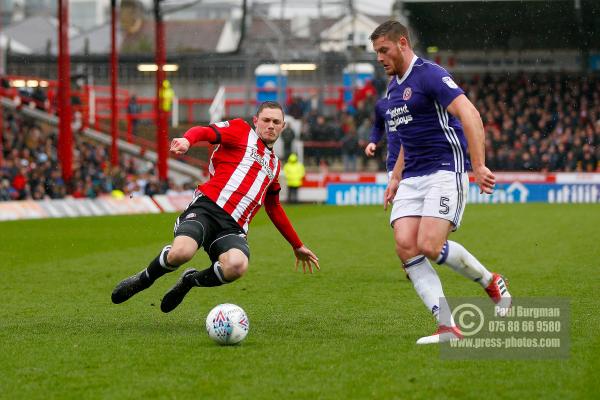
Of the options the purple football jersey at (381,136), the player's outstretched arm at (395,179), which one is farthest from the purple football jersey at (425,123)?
the purple football jersey at (381,136)

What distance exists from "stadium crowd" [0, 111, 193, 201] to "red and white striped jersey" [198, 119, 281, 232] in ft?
55.6

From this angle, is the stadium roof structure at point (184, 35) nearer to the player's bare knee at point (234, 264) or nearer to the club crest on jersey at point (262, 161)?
the club crest on jersey at point (262, 161)

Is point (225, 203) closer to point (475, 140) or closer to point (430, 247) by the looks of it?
point (430, 247)

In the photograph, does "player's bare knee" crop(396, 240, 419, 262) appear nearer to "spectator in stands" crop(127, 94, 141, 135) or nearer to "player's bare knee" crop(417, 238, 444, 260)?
"player's bare knee" crop(417, 238, 444, 260)

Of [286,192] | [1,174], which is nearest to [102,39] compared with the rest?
[286,192]

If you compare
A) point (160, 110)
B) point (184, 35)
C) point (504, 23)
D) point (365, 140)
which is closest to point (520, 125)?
point (504, 23)

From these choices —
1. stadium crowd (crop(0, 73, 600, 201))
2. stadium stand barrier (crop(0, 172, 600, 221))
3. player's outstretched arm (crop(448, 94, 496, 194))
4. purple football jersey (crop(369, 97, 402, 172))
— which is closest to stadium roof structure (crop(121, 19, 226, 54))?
stadium crowd (crop(0, 73, 600, 201))

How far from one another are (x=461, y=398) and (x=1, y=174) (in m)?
20.8

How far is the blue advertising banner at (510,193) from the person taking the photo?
30.4 meters

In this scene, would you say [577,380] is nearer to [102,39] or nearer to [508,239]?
[508,239]

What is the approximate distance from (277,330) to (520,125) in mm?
28308

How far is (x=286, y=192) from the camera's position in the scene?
32.2 metres

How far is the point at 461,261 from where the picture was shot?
720 centimetres

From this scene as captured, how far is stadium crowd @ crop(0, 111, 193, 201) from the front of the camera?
25.1 metres
